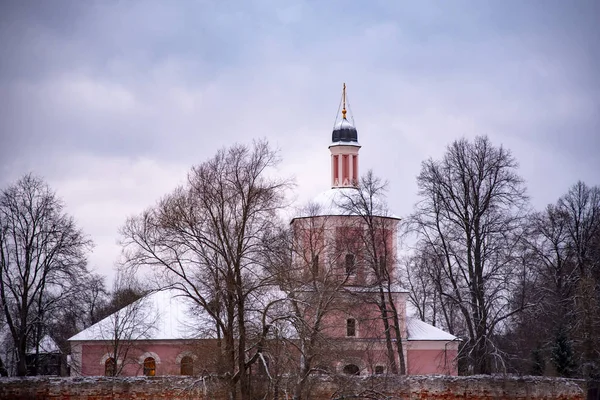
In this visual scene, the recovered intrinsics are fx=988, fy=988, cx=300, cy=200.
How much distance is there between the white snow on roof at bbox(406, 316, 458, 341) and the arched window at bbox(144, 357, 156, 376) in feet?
35.9

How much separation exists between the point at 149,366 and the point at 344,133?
13452 millimetres

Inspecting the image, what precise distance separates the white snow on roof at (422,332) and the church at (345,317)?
0.04 m

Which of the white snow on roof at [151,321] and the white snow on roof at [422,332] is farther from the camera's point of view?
the white snow on roof at [422,332]

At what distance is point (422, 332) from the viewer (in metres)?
43.3

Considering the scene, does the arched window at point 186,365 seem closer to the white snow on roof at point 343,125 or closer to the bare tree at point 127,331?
the bare tree at point 127,331

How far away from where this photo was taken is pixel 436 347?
140ft

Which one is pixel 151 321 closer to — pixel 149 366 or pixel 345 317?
pixel 149 366

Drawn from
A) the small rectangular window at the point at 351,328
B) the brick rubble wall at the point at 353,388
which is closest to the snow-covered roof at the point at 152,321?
the small rectangular window at the point at 351,328

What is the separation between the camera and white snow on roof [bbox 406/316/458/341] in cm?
4281

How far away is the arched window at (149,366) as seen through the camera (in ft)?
135

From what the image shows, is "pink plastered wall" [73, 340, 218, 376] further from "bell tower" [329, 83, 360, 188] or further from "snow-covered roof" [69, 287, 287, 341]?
"bell tower" [329, 83, 360, 188]

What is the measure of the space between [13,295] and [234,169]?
1426cm

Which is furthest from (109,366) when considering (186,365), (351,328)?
(351,328)

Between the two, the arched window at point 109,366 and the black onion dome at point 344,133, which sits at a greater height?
the black onion dome at point 344,133
